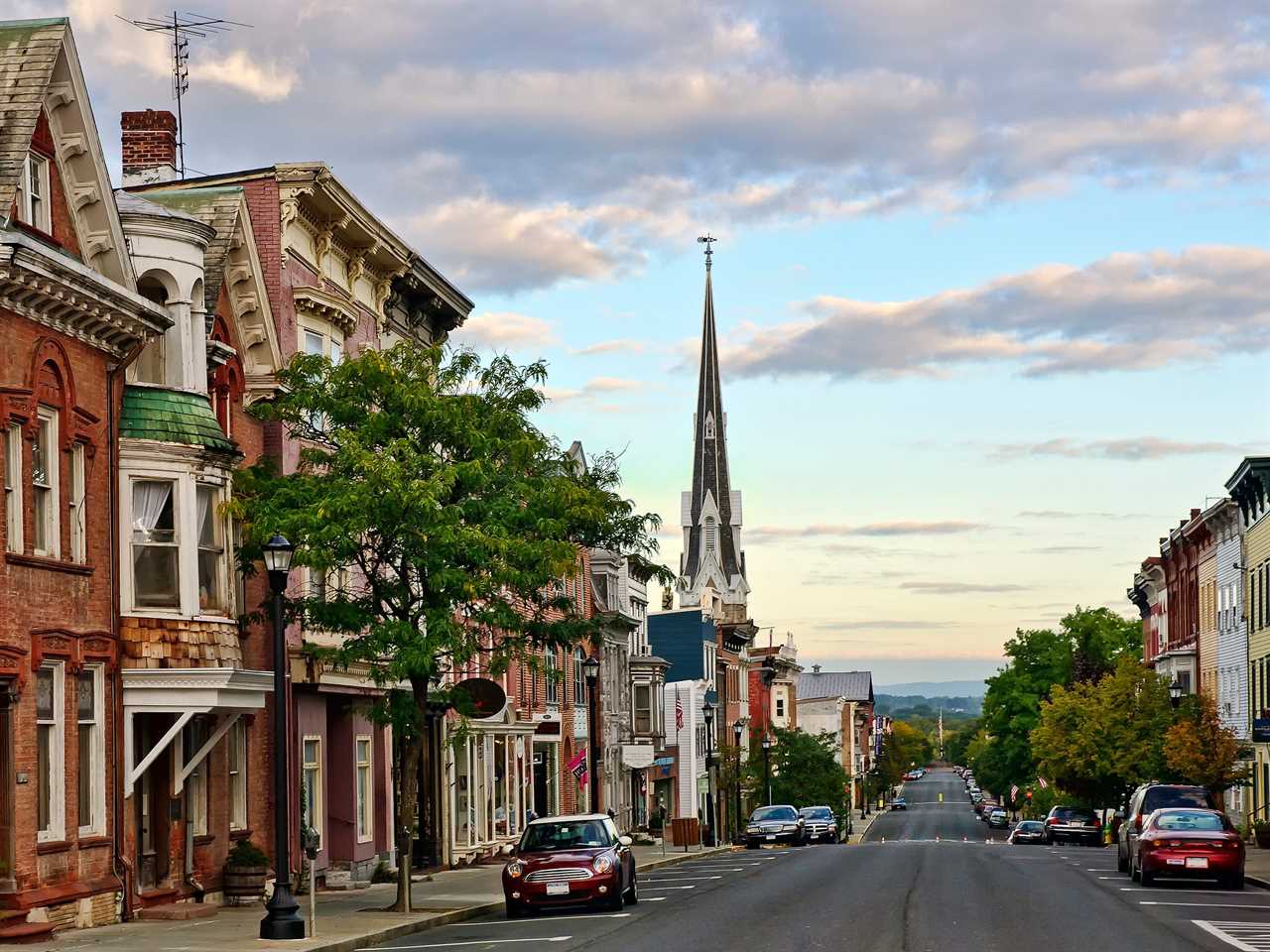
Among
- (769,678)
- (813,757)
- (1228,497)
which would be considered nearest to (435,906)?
(1228,497)

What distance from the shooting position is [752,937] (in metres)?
22.6

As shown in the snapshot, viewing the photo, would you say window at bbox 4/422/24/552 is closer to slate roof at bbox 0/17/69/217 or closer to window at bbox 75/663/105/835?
window at bbox 75/663/105/835

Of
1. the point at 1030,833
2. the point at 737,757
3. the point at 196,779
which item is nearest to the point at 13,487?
the point at 196,779

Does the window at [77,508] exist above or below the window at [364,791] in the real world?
above

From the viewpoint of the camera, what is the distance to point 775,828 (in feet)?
211

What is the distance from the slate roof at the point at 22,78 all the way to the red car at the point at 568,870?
40.8 feet

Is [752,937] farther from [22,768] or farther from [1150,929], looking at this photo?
[22,768]

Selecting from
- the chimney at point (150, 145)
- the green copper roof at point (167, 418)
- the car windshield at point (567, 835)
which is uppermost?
the chimney at point (150, 145)

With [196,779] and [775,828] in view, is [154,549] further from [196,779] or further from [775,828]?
[775,828]

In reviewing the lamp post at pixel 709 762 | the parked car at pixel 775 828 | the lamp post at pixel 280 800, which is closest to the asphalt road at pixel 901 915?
the lamp post at pixel 280 800

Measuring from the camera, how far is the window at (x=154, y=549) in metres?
27.7

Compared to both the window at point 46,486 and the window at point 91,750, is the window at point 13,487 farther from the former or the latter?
the window at point 91,750

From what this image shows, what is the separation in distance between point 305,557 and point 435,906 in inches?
255

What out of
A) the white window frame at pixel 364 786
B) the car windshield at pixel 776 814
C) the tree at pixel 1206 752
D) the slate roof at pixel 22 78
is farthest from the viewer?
the car windshield at pixel 776 814
